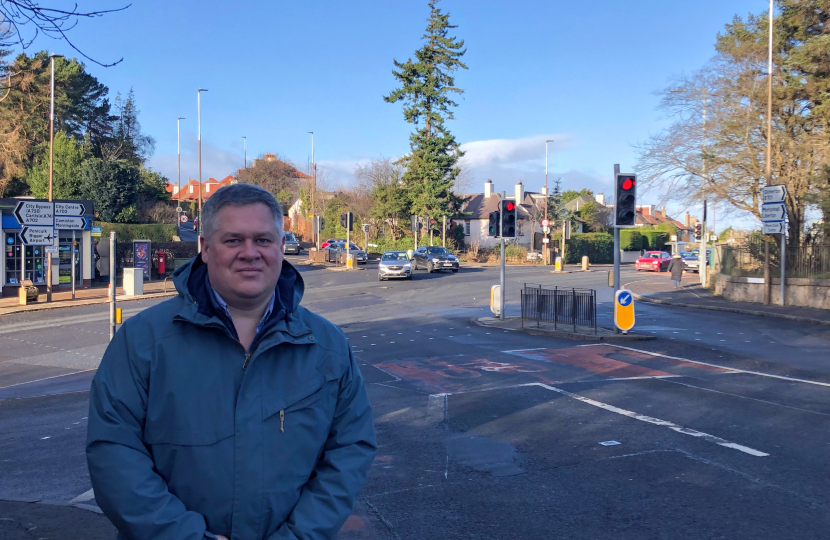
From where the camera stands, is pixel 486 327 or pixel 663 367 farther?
pixel 486 327

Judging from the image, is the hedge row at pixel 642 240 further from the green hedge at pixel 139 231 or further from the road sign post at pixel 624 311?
the road sign post at pixel 624 311

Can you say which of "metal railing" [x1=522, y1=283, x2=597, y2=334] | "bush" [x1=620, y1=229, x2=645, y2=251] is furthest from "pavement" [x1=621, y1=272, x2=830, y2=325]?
"bush" [x1=620, y1=229, x2=645, y2=251]

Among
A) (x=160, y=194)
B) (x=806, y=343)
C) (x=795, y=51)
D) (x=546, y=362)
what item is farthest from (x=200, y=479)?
(x=160, y=194)

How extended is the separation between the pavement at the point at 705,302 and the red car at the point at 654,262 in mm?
14513

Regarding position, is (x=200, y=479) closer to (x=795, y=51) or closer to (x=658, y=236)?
(x=795, y=51)

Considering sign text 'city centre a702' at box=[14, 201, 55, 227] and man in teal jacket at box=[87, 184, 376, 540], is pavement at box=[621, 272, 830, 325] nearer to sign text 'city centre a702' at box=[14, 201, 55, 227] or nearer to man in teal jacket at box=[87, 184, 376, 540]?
man in teal jacket at box=[87, 184, 376, 540]

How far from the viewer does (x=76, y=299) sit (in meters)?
27.1

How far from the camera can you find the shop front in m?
28.6

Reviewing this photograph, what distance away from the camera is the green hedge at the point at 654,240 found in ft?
260

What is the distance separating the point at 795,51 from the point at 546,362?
18.7 metres

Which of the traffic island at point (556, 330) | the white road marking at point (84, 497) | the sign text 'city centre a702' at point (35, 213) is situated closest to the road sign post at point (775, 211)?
the traffic island at point (556, 330)

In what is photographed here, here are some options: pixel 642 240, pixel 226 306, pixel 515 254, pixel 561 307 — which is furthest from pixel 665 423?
pixel 642 240

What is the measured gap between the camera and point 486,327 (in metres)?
18.9

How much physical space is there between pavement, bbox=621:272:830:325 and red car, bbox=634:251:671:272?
14.5m
